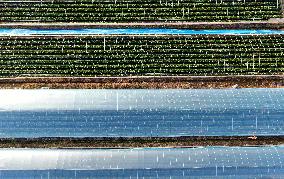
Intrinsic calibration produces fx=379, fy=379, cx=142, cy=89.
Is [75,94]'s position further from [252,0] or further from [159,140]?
[252,0]

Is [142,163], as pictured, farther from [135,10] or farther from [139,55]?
[135,10]

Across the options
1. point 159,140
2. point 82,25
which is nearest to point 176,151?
point 159,140

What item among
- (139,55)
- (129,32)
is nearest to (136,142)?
(139,55)

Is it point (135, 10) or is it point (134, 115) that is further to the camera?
point (135, 10)

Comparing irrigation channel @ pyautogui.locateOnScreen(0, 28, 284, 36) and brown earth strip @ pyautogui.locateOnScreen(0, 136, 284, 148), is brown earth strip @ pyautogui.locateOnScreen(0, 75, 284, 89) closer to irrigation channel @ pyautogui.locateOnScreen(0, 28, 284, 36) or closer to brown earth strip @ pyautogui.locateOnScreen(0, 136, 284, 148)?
irrigation channel @ pyautogui.locateOnScreen(0, 28, 284, 36)

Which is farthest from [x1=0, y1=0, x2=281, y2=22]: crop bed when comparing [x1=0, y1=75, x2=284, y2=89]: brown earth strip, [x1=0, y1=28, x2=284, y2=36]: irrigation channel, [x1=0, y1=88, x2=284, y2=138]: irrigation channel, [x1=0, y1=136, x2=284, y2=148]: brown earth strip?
[x1=0, y1=136, x2=284, y2=148]: brown earth strip

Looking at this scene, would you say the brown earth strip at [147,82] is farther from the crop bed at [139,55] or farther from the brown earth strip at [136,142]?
the brown earth strip at [136,142]
